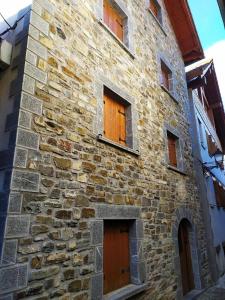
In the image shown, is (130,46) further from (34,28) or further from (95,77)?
(34,28)

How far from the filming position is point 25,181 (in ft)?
8.57

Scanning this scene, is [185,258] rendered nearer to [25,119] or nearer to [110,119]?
[110,119]

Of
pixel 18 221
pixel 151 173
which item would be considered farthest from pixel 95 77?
pixel 18 221

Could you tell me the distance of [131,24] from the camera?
582cm

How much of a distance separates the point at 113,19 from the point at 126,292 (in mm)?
5423

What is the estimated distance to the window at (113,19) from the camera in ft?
17.3

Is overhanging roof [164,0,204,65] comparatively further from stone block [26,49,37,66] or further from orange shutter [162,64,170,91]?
stone block [26,49,37,66]

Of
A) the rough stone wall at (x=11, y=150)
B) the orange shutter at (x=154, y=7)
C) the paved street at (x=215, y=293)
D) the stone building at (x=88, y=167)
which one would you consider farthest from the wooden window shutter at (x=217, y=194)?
the rough stone wall at (x=11, y=150)

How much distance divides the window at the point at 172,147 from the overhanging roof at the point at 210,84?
127 inches

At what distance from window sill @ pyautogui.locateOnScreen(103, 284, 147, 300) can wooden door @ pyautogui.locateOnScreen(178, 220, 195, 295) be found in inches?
97.6

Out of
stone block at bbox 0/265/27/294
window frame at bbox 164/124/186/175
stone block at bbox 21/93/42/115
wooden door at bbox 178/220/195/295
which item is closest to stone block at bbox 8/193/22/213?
stone block at bbox 0/265/27/294

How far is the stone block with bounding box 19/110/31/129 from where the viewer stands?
8.92 feet

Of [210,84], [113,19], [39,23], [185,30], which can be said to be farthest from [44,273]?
[210,84]

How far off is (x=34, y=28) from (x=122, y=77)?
6.97 ft
